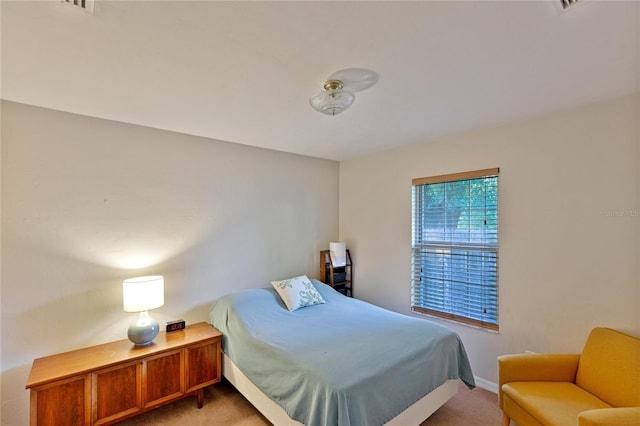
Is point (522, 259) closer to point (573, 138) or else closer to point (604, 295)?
point (604, 295)

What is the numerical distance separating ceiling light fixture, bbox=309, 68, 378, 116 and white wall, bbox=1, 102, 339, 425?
165 centimetres

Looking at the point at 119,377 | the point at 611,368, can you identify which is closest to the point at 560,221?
the point at 611,368

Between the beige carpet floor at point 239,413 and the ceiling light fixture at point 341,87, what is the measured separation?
239cm

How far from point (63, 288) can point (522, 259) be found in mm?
3761

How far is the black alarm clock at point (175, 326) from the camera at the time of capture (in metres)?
2.54

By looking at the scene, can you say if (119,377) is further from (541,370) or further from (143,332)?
(541,370)

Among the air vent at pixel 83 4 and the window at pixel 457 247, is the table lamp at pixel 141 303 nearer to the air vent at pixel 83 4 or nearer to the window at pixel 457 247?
the air vent at pixel 83 4

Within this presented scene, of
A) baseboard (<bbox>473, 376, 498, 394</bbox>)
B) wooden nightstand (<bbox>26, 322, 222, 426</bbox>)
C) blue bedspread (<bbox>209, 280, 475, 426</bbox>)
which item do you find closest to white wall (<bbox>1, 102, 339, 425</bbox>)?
wooden nightstand (<bbox>26, 322, 222, 426</bbox>)

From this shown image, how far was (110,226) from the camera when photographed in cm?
241

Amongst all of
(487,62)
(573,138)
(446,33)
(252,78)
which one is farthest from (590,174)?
(252,78)

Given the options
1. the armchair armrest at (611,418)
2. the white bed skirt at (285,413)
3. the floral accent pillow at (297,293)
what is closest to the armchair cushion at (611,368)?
the armchair armrest at (611,418)

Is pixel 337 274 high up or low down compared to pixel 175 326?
up

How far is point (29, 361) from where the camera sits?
Answer: 2.08m

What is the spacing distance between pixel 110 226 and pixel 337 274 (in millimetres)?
2483
